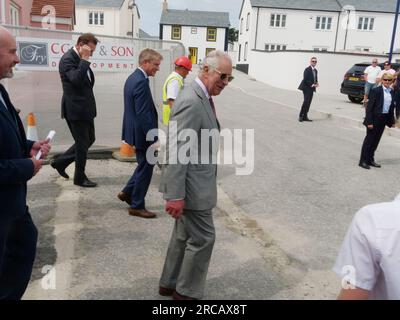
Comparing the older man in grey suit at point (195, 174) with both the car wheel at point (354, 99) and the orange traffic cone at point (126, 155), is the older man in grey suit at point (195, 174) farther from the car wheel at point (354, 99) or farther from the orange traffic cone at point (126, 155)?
the car wheel at point (354, 99)

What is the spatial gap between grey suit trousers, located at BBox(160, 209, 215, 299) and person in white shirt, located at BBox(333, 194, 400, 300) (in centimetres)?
189

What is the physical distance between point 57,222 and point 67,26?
24.1 meters

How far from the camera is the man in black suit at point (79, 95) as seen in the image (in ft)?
17.9

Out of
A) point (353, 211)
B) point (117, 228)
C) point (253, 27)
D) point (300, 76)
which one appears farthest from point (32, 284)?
point (253, 27)

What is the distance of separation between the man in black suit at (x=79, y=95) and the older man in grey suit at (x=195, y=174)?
2738mm

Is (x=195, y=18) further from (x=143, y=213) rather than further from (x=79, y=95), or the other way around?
(x=143, y=213)

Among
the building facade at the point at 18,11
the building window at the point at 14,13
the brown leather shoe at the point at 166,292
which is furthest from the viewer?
the building window at the point at 14,13

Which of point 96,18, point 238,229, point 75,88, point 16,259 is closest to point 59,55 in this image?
point 75,88

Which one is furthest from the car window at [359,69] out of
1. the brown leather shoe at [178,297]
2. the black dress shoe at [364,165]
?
the brown leather shoe at [178,297]

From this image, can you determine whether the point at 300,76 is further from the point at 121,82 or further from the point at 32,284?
the point at 32,284

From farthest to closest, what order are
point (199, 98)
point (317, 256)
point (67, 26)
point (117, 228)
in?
1. point (67, 26)
2. point (117, 228)
3. point (317, 256)
4. point (199, 98)

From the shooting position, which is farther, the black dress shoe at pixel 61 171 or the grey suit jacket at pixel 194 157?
the black dress shoe at pixel 61 171

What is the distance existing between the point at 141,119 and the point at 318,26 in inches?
1723

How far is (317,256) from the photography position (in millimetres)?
4508
